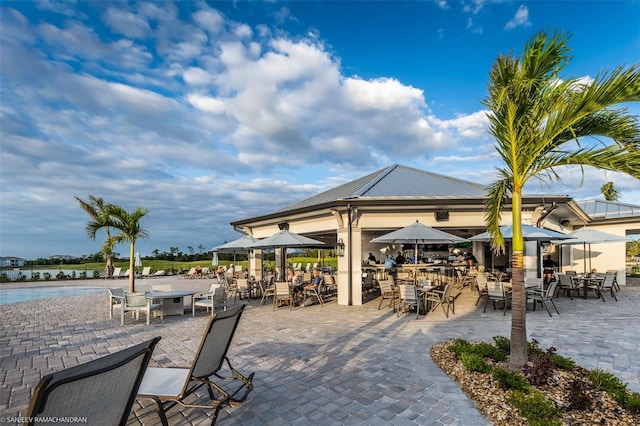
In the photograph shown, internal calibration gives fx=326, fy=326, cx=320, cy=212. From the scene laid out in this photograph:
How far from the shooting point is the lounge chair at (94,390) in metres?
1.78

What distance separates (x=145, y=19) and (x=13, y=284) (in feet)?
79.0

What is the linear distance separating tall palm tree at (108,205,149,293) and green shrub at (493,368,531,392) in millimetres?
12155

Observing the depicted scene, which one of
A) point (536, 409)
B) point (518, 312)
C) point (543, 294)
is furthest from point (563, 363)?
point (543, 294)

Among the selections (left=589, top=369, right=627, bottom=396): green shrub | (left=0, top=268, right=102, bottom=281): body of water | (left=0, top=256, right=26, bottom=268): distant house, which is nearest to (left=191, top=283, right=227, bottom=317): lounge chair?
(left=589, top=369, right=627, bottom=396): green shrub

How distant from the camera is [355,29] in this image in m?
11.0

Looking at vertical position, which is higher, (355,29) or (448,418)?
(355,29)

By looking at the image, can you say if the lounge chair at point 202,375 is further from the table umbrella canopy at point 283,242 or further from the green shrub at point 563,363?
the table umbrella canopy at point 283,242

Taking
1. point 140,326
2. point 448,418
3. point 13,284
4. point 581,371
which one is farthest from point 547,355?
point 13,284

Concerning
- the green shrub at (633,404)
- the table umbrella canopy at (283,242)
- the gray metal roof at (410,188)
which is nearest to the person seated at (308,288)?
the table umbrella canopy at (283,242)

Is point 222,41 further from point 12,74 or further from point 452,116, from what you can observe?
point 452,116

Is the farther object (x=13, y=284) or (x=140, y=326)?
(x=13, y=284)

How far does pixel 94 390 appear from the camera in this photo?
2088mm

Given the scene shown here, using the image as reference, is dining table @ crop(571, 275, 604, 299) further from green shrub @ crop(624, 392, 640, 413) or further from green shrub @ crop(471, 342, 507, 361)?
green shrub @ crop(624, 392, 640, 413)

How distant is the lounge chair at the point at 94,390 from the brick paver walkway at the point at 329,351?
5.38 ft
